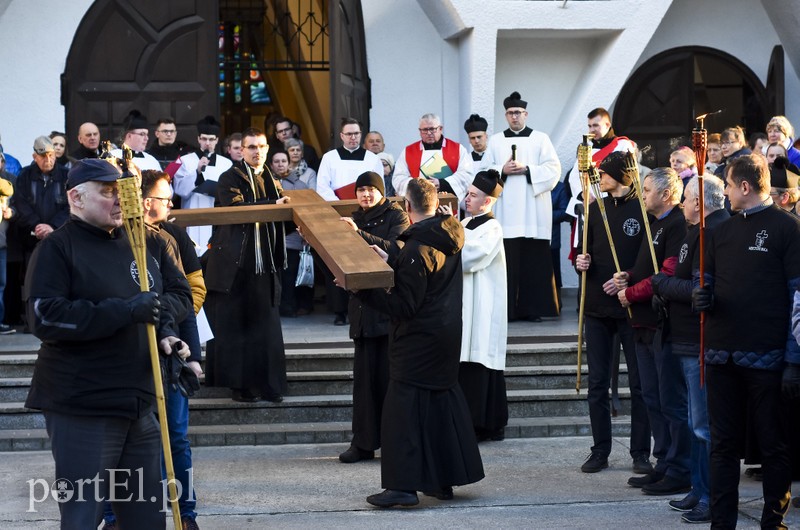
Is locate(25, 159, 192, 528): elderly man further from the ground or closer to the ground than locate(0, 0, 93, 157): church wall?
closer to the ground

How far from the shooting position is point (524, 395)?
9328mm

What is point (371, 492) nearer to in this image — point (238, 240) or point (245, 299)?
point (245, 299)

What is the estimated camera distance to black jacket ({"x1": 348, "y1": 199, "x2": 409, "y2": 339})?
8.18 metres

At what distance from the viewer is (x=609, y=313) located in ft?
25.3

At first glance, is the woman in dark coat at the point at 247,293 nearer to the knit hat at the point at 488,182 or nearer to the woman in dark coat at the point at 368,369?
the woman in dark coat at the point at 368,369

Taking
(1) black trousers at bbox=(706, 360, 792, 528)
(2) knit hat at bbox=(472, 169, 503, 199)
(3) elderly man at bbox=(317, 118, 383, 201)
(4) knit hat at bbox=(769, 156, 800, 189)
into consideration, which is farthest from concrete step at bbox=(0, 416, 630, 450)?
(3) elderly man at bbox=(317, 118, 383, 201)

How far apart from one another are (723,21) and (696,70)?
24.2 inches

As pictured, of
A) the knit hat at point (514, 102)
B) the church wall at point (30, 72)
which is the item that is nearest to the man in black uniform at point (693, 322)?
the knit hat at point (514, 102)

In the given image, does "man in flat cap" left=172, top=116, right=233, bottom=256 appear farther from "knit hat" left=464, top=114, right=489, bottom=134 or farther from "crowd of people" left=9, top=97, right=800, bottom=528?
"knit hat" left=464, top=114, right=489, bottom=134

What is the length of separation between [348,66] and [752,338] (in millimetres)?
7523

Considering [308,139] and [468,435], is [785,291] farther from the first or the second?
[308,139]

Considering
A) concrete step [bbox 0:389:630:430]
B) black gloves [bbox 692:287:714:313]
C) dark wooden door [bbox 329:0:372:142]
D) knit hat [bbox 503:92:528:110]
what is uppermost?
dark wooden door [bbox 329:0:372:142]

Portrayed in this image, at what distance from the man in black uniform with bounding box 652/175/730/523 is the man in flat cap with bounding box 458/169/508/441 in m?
1.84

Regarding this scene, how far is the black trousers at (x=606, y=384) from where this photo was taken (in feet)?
25.5
